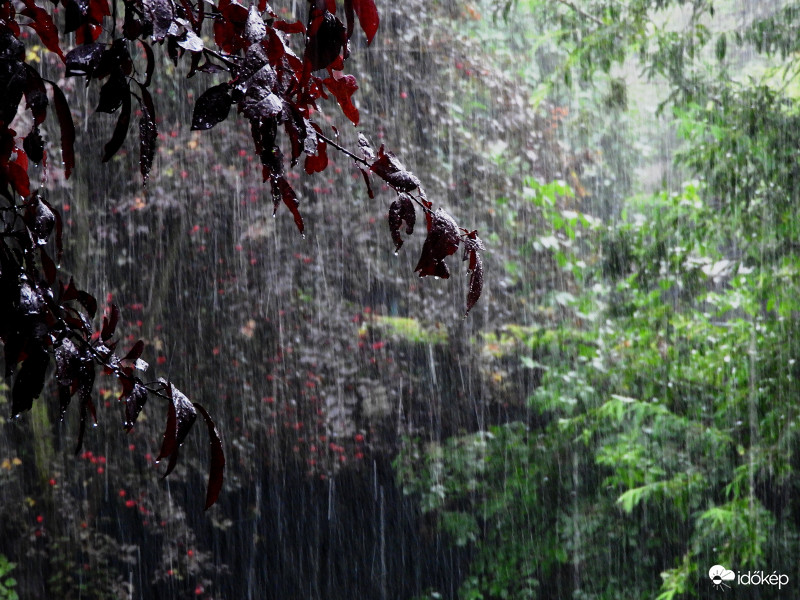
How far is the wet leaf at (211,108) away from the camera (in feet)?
3.00

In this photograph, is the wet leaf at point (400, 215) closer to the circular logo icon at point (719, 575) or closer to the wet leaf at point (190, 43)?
the wet leaf at point (190, 43)

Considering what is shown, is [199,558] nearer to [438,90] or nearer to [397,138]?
[397,138]

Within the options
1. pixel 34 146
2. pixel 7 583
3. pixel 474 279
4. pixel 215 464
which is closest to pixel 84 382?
pixel 215 464

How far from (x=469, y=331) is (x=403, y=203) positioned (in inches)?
181

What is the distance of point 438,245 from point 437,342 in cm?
482

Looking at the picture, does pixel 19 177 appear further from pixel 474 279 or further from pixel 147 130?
pixel 474 279

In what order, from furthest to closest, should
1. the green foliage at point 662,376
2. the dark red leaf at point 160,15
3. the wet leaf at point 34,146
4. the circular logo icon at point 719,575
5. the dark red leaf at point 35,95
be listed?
1. the circular logo icon at point 719,575
2. the green foliage at point 662,376
3. the wet leaf at point 34,146
4. the dark red leaf at point 35,95
5. the dark red leaf at point 160,15

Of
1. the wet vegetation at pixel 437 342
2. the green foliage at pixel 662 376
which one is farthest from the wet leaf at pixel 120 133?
the green foliage at pixel 662 376

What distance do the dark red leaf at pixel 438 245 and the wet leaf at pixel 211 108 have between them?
0.32 meters

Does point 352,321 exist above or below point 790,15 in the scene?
below

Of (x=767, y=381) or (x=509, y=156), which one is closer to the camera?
(x=767, y=381)

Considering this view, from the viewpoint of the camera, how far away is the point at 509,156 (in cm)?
604

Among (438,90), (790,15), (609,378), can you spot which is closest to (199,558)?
(609,378)

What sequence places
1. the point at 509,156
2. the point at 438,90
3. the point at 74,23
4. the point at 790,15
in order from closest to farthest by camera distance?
the point at 74,23 < the point at 790,15 < the point at 438,90 < the point at 509,156
